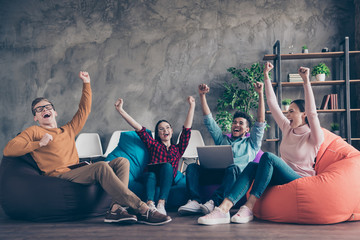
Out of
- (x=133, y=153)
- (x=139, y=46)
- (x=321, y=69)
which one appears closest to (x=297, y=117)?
(x=133, y=153)

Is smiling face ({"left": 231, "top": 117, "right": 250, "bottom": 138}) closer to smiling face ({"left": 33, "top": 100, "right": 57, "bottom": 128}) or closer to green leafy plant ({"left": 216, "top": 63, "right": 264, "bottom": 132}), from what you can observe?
green leafy plant ({"left": 216, "top": 63, "right": 264, "bottom": 132})

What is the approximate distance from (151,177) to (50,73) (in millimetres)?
3340

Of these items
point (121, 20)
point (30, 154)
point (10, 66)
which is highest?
point (121, 20)

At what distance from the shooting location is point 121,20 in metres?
5.11

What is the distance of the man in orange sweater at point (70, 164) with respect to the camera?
2.27 metres

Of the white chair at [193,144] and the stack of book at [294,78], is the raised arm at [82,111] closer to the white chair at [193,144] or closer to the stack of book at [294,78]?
the white chair at [193,144]

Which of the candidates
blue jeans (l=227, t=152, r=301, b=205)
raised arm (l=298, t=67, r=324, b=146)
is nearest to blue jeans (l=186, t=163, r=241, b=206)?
blue jeans (l=227, t=152, r=301, b=205)

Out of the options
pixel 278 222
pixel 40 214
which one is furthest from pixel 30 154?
pixel 278 222

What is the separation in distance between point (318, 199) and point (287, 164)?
0.37 metres

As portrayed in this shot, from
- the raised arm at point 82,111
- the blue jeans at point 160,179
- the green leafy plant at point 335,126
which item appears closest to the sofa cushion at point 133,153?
the blue jeans at point 160,179

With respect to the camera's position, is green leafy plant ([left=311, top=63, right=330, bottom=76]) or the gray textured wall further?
the gray textured wall

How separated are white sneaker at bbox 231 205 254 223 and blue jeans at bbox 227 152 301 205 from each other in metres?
0.08

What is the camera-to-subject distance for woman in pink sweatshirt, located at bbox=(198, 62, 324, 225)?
7.25 feet

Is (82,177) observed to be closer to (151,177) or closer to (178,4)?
(151,177)
